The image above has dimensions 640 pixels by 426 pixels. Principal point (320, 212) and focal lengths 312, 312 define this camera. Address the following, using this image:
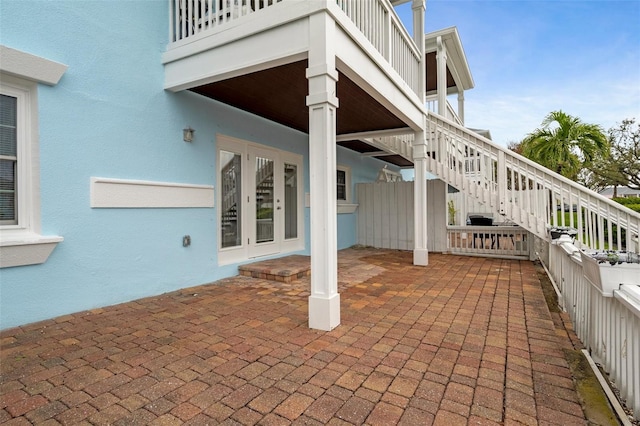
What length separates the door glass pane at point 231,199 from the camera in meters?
4.82

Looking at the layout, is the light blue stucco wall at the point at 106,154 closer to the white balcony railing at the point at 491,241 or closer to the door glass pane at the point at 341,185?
the door glass pane at the point at 341,185

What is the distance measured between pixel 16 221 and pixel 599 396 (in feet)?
15.1

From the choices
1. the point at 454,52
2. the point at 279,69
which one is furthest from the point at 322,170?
→ the point at 454,52

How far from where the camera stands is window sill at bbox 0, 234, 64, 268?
8.79ft

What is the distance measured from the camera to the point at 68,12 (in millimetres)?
3080

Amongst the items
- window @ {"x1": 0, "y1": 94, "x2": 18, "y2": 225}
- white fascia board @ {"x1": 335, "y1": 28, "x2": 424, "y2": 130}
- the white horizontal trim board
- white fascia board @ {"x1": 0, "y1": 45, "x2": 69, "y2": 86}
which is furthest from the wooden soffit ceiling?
window @ {"x1": 0, "y1": 94, "x2": 18, "y2": 225}

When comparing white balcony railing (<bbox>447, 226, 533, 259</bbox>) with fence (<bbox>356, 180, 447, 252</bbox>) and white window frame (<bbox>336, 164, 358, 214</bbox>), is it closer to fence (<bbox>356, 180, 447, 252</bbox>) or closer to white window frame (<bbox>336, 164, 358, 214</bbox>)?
fence (<bbox>356, 180, 447, 252</bbox>)

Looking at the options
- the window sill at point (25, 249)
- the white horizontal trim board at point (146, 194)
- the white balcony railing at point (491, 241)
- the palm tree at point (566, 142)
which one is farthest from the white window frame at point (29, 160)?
the palm tree at point (566, 142)

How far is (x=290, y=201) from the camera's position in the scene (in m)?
6.29

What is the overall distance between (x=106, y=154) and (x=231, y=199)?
6.22 feet

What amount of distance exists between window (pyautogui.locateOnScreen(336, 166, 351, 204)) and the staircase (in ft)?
7.78

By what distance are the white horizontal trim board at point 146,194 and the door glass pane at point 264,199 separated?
3.58 ft

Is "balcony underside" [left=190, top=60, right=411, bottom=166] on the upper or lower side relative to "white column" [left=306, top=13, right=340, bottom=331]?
upper

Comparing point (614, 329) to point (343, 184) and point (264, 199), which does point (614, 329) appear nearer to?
point (264, 199)
